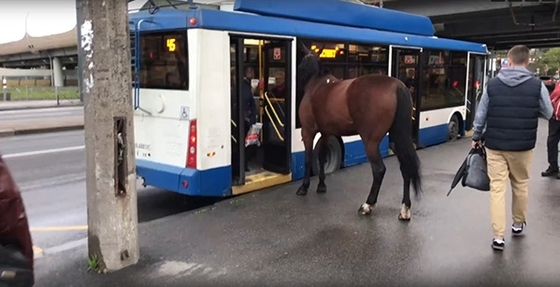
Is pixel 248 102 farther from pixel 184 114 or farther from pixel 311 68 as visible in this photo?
pixel 184 114

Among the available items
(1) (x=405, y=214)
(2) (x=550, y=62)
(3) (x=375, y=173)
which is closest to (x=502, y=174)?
(1) (x=405, y=214)

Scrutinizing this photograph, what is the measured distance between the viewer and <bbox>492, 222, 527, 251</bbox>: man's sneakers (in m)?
4.97

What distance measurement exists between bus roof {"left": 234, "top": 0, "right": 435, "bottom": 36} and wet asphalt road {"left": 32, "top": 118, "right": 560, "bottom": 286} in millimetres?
2702

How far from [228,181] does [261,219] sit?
0.93 m

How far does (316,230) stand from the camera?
5.63 metres

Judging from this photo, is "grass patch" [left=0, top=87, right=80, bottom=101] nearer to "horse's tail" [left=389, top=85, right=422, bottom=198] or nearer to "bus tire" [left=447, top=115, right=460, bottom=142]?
"bus tire" [left=447, top=115, right=460, bottom=142]

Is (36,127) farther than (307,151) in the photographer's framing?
Yes

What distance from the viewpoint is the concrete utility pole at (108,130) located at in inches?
168

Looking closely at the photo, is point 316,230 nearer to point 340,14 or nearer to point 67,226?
point 67,226

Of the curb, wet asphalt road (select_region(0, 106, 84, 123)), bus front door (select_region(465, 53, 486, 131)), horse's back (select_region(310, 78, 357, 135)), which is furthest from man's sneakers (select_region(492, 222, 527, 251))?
wet asphalt road (select_region(0, 106, 84, 123))

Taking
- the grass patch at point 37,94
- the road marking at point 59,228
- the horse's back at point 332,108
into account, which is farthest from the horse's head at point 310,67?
the grass patch at point 37,94

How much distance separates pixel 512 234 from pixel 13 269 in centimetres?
498

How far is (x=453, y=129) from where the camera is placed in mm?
13008

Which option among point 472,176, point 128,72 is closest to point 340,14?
point 472,176
